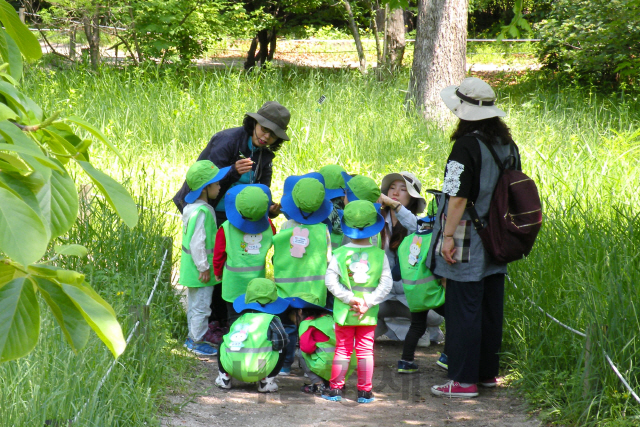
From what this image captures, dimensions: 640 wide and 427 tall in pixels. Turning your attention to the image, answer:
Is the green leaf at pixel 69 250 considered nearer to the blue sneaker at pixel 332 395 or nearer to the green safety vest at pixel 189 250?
the blue sneaker at pixel 332 395

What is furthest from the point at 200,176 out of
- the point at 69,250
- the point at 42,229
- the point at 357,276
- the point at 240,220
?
the point at 42,229

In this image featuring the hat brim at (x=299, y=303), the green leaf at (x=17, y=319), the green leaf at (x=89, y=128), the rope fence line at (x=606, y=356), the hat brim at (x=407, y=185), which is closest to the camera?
the green leaf at (x=17, y=319)

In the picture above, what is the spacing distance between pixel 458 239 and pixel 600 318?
911mm

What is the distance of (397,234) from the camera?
488 cm

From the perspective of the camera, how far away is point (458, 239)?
3.95 meters

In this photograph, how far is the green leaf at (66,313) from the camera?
0.90 m

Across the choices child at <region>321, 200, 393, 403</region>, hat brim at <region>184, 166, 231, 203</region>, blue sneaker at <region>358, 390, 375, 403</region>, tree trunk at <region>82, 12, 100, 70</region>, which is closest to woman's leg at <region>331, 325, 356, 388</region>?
child at <region>321, 200, 393, 403</region>

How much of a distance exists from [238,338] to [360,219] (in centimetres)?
104

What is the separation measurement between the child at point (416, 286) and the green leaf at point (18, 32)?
3.46 meters

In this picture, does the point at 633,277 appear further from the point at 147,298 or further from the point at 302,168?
the point at 302,168

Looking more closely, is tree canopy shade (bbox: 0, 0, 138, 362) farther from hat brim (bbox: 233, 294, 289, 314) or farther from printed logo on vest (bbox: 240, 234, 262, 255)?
printed logo on vest (bbox: 240, 234, 262, 255)

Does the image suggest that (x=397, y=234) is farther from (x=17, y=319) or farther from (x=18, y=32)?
(x=17, y=319)

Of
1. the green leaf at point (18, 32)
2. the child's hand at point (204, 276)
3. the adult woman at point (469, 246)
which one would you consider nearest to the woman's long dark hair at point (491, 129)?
the adult woman at point (469, 246)

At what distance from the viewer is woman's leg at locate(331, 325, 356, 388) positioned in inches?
158
